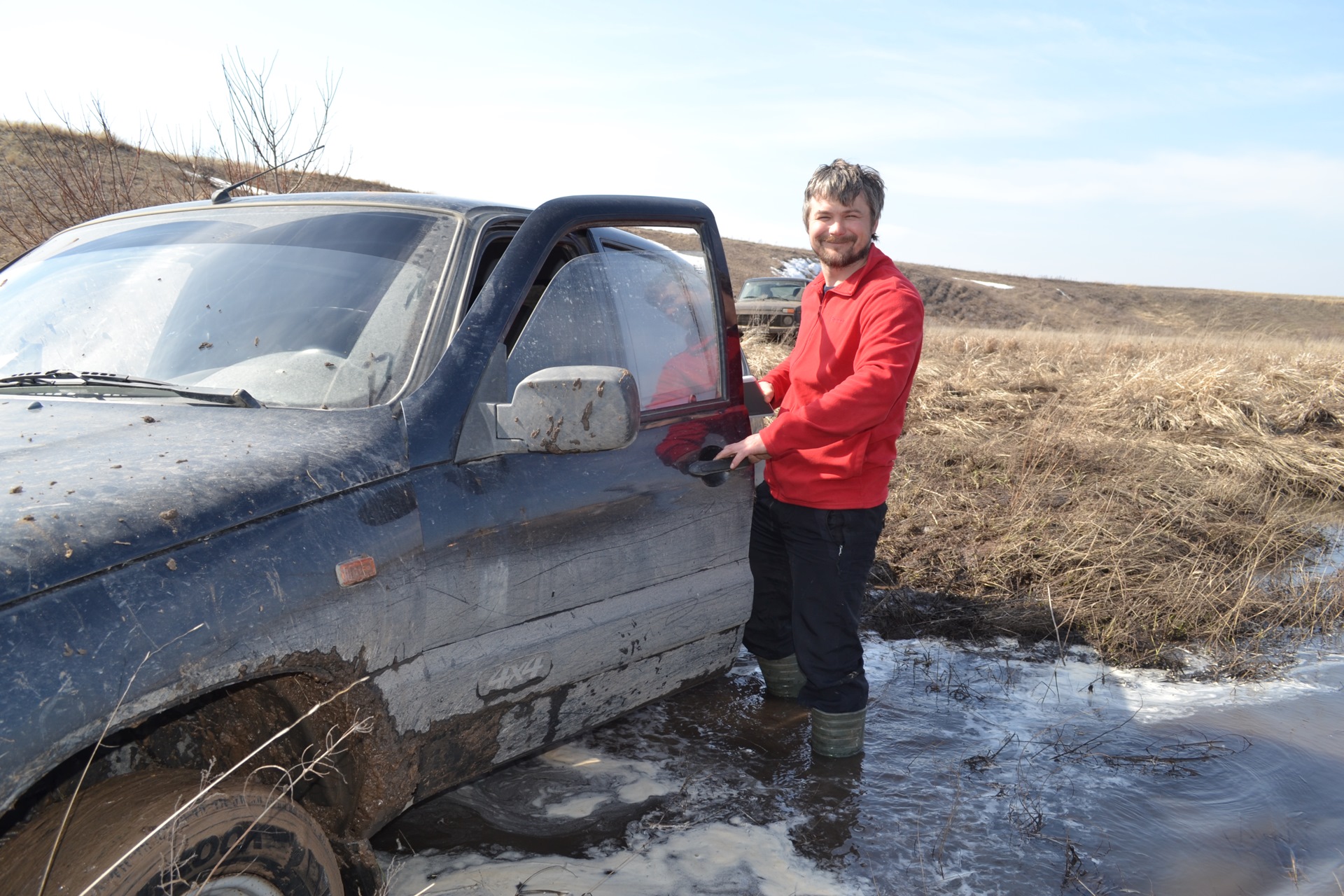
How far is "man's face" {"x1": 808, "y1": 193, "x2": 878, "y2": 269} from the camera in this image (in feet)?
10.3

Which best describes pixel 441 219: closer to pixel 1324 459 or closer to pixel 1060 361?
pixel 1324 459

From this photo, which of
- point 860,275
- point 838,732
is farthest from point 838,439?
point 838,732

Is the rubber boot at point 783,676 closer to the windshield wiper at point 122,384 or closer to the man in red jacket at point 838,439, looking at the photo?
the man in red jacket at point 838,439

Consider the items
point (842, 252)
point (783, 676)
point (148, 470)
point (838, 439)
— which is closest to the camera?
point (148, 470)

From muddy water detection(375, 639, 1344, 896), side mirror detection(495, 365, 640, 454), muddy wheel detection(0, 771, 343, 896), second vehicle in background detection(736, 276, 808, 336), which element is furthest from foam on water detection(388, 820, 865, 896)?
second vehicle in background detection(736, 276, 808, 336)

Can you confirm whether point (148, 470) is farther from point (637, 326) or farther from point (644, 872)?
point (644, 872)

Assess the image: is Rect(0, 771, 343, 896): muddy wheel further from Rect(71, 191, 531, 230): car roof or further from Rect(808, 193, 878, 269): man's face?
Rect(808, 193, 878, 269): man's face

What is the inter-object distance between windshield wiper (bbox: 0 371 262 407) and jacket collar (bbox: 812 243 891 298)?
184 cm

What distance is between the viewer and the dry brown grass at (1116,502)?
5.09 meters

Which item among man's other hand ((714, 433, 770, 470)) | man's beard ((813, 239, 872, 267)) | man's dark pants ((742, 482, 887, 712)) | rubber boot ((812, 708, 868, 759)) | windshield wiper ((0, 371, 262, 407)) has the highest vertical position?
man's beard ((813, 239, 872, 267))

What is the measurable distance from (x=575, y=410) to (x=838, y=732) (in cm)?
182

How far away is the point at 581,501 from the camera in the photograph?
2537 millimetres

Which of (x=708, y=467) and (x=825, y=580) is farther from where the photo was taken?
(x=825, y=580)

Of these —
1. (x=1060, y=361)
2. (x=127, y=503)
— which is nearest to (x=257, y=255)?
(x=127, y=503)
